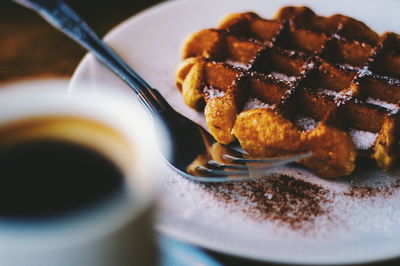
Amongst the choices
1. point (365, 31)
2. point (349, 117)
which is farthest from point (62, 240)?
point (365, 31)

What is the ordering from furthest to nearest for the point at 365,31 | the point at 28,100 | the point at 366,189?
1. the point at 365,31
2. the point at 366,189
3. the point at 28,100

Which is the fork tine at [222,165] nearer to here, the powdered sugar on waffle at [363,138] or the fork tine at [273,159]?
the fork tine at [273,159]

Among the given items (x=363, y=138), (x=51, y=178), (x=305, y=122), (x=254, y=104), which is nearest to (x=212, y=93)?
(x=254, y=104)

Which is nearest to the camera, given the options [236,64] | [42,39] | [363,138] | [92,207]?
[92,207]

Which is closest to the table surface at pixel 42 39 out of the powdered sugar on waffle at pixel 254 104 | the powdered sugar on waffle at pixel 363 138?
the powdered sugar on waffle at pixel 254 104

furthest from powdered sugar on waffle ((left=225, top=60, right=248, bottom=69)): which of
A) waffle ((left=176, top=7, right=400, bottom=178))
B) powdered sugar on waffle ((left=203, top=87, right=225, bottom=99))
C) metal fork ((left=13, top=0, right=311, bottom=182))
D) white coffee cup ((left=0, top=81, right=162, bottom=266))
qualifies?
white coffee cup ((left=0, top=81, right=162, bottom=266))

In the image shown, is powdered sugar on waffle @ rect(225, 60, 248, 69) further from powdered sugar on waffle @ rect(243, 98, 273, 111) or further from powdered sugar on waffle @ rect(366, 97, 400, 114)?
powdered sugar on waffle @ rect(366, 97, 400, 114)

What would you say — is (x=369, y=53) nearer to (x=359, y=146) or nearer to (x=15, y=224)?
(x=359, y=146)

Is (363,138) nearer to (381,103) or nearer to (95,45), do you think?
(381,103)
